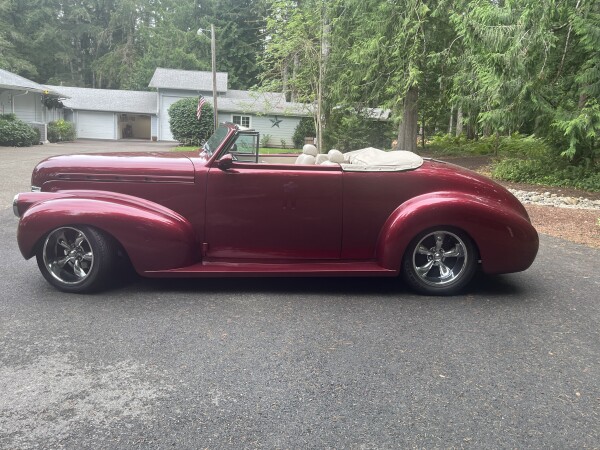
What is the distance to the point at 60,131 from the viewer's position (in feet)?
125

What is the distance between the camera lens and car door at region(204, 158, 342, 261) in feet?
15.8

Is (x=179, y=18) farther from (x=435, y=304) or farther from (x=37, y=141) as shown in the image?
(x=435, y=304)

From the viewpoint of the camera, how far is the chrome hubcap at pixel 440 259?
192 inches

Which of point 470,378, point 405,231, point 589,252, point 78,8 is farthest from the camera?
point 78,8

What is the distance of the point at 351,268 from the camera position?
15.9ft

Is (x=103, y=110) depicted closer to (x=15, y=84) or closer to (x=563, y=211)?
(x=15, y=84)

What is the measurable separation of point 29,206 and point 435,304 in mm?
3684

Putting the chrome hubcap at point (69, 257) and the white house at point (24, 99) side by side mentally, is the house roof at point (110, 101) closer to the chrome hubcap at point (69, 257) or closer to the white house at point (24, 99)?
the white house at point (24, 99)

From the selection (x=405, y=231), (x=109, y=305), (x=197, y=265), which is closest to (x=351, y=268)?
(x=405, y=231)

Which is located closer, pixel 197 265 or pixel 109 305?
pixel 109 305

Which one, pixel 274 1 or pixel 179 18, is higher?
pixel 179 18

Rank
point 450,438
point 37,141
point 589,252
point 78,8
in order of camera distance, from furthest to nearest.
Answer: point 78,8
point 37,141
point 589,252
point 450,438

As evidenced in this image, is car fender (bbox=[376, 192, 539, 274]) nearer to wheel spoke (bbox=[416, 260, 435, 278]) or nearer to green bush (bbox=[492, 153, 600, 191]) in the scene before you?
wheel spoke (bbox=[416, 260, 435, 278])

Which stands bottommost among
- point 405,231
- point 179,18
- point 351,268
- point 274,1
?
point 351,268
